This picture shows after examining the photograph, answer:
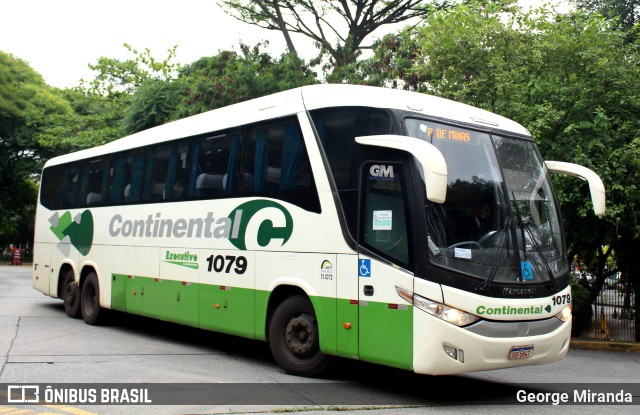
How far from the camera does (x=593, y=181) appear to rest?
8.70 m

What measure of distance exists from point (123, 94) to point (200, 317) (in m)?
28.3

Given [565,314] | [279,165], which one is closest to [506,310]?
[565,314]

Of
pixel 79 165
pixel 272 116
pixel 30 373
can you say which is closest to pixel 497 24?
pixel 272 116

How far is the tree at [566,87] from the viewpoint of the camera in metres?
13.4

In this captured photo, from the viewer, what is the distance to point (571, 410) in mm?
7676

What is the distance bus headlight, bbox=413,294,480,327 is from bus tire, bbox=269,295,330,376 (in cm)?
187

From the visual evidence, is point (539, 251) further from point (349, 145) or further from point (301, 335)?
point (301, 335)

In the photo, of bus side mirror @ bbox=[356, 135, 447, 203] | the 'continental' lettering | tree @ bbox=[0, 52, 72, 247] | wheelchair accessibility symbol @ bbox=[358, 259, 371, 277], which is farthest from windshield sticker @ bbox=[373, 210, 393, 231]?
tree @ bbox=[0, 52, 72, 247]

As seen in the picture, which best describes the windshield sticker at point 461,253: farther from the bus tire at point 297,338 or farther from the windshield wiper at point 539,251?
the bus tire at point 297,338

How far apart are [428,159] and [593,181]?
280cm

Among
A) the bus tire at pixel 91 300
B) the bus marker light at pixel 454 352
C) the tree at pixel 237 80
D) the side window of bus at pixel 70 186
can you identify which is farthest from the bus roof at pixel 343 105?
the tree at pixel 237 80

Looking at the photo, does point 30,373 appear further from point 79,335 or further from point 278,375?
point 79,335

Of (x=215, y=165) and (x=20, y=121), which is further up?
(x=20, y=121)

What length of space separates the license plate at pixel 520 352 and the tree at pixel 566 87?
19.8ft
